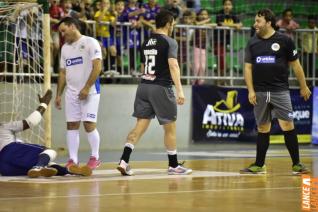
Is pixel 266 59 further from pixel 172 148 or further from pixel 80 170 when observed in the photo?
pixel 80 170

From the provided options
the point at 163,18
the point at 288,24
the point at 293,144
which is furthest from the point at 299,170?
the point at 288,24

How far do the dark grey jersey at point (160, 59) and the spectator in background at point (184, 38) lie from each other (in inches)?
368

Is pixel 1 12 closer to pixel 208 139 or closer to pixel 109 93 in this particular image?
pixel 109 93

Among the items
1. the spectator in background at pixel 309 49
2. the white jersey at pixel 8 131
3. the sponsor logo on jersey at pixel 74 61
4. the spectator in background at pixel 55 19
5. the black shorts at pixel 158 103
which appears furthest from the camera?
the spectator in background at pixel 309 49

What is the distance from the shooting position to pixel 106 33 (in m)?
19.3

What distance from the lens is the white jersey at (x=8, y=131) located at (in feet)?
36.0

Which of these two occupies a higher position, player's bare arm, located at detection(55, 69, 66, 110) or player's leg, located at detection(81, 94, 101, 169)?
player's bare arm, located at detection(55, 69, 66, 110)

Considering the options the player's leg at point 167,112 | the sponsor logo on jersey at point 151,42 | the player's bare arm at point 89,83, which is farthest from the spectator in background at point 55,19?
the player's leg at point 167,112

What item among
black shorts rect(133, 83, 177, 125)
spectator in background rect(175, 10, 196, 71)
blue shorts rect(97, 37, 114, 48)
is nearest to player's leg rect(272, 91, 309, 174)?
black shorts rect(133, 83, 177, 125)

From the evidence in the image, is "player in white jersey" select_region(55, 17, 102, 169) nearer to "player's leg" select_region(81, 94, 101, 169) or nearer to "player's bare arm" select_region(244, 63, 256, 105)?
"player's leg" select_region(81, 94, 101, 169)

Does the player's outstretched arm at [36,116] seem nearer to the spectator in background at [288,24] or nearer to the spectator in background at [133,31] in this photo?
the spectator in background at [133,31]

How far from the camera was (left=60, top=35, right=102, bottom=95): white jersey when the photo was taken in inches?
459

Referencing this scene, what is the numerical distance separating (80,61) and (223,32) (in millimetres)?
10270

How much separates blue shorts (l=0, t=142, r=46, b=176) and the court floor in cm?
32
